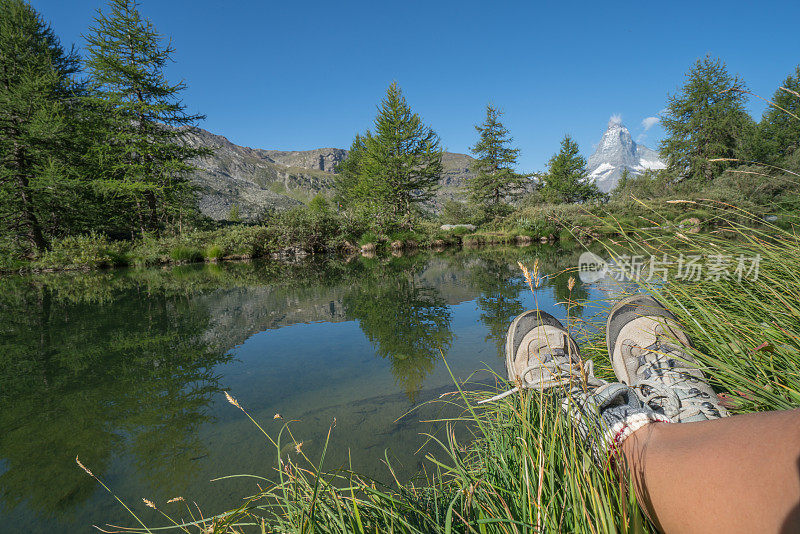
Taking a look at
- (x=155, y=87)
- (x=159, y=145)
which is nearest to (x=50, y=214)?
(x=159, y=145)

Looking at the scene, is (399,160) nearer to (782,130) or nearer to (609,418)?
(609,418)

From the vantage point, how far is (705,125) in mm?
22578

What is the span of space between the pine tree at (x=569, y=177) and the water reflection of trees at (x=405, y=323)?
31920 mm

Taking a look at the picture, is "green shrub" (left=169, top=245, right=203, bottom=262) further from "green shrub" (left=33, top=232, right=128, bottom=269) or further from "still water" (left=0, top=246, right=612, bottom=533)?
"still water" (left=0, top=246, right=612, bottom=533)

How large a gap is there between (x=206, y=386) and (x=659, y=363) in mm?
2917

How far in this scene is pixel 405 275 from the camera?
7984 mm

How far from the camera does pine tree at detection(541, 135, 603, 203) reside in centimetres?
3275

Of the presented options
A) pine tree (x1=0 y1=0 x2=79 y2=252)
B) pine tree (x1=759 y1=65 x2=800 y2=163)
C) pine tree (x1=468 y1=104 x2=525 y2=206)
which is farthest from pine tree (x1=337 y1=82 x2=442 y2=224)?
pine tree (x1=759 y1=65 x2=800 y2=163)

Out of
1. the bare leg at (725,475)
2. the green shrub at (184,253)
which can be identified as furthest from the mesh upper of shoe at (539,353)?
the green shrub at (184,253)

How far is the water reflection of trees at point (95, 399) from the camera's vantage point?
60.0 inches

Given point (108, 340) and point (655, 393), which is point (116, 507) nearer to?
point (655, 393)

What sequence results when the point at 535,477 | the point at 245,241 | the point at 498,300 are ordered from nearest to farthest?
the point at 535,477 < the point at 498,300 < the point at 245,241

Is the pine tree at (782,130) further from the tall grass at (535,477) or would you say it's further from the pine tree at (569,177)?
the tall grass at (535,477)

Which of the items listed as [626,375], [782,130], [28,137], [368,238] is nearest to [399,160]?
[368,238]
